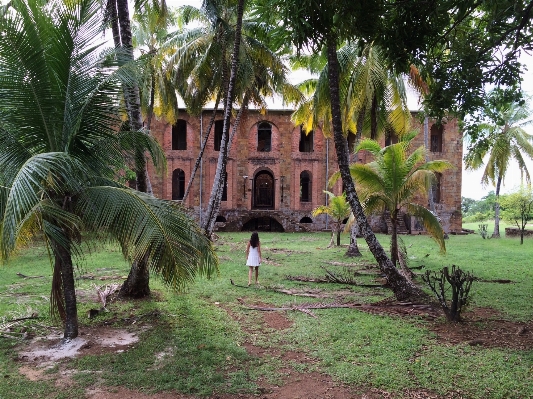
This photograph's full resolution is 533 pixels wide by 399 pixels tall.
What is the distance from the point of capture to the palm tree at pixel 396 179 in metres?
8.58

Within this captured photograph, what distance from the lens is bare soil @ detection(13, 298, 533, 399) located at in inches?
159

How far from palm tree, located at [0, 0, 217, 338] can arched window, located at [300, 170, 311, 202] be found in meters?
22.2

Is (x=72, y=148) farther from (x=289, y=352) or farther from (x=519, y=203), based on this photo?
(x=519, y=203)

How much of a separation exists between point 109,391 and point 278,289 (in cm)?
495

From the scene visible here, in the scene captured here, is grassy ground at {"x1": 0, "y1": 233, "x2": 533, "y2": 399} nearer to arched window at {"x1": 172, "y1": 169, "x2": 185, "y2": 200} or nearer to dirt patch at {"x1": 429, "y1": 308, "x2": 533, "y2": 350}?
dirt patch at {"x1": 429, "y1": 308, "x2": 533, "y2": 350}

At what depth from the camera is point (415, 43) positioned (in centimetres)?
568

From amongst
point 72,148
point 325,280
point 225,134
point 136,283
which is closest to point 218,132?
point 225,134

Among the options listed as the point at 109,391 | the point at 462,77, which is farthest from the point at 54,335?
the point at 462,77

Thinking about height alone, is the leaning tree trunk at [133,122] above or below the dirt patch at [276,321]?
above

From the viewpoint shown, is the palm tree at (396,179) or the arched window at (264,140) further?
the arched window at (264,140)

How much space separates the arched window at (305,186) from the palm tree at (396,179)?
17.9m

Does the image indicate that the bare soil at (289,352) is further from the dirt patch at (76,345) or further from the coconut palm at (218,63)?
the coconut palm at (218,63)

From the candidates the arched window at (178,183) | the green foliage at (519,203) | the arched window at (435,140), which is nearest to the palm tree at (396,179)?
the green foliage at (519,203)

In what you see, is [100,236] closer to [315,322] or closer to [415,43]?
[315,322]
